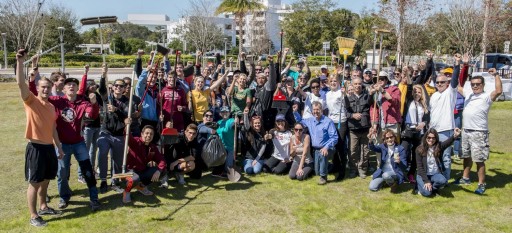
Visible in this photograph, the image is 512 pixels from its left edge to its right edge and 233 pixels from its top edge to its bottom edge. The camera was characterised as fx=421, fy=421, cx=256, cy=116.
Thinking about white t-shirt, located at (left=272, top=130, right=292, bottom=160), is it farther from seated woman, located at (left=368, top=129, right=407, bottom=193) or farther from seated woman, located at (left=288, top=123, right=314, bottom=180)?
seated woman, located at (left=368, top=129, right=407, bottom=193)

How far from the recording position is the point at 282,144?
792 centimetres

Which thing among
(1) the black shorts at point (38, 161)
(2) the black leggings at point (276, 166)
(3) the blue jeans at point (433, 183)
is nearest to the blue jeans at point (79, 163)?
(1) the black shorts at point (38, 161)

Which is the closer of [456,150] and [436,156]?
[436,156]

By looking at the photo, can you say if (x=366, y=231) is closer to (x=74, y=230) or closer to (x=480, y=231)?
(x=480, y=231)

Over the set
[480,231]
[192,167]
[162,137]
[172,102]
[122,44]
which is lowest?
[480,231]

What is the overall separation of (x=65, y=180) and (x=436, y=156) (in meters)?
5.59

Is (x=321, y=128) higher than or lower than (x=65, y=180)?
higher

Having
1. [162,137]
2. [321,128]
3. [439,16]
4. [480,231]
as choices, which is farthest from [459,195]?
[439,16]

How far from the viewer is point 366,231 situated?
537 centimetres

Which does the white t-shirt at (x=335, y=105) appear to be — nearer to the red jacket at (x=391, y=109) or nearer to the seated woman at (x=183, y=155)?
the red jacket at (x=391, y=109)

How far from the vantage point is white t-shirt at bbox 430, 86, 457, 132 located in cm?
683

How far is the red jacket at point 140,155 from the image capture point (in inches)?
253

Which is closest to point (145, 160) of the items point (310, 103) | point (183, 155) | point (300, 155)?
point (183, 155)

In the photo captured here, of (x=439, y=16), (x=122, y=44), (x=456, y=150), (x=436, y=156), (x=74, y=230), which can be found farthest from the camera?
(x=122, y=44)
